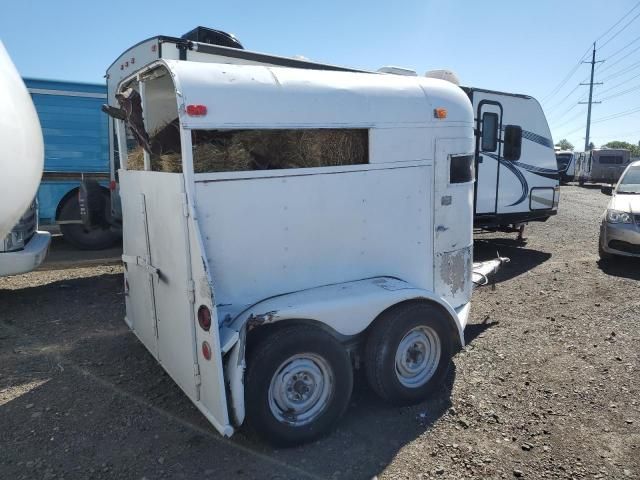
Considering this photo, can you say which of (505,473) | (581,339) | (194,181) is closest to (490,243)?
(581,339)

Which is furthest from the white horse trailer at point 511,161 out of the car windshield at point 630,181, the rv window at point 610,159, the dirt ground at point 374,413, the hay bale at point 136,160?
the rv window at point 610,159

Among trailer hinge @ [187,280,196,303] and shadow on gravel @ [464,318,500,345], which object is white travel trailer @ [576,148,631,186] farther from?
trailer hinge @ [187,280,196,303]

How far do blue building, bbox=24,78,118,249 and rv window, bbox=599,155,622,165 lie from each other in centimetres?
3182

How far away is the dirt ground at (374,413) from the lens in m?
3.16

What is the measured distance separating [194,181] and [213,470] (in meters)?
1.83

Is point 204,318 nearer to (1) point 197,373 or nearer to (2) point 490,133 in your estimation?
(1) point 197,373

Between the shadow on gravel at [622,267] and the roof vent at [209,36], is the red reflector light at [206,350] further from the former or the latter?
the shadow on gravel at [622,267]

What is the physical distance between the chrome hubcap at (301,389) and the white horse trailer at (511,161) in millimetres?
6101

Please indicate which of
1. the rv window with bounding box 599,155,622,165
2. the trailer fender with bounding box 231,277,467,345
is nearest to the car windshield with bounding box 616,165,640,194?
the trailer fender with bounding box 231,277,467,345

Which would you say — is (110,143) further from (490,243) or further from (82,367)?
(490,243)

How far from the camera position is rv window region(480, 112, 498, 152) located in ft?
28.2

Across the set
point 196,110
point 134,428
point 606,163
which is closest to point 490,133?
point 196,110

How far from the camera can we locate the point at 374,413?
3771mm

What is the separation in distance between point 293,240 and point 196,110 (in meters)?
1.11
